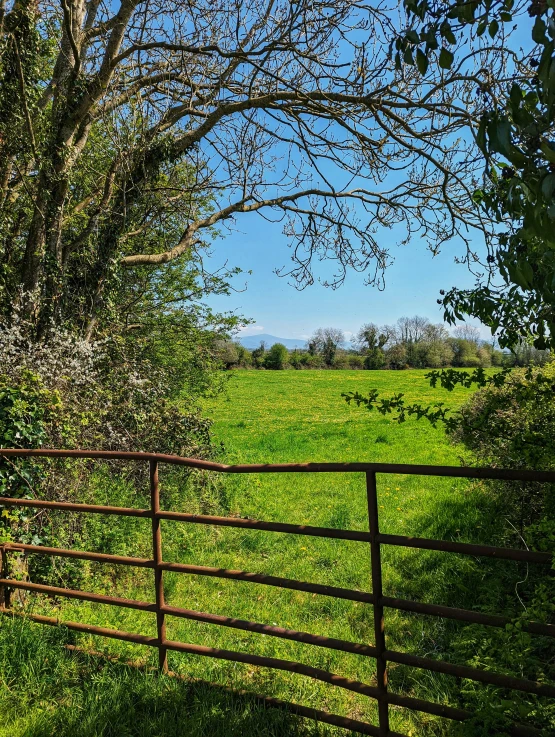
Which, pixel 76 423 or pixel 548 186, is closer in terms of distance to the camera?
pixel 548 186

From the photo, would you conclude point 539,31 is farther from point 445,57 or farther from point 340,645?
point 340,645

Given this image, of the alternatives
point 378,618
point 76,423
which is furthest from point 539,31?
point 76,423

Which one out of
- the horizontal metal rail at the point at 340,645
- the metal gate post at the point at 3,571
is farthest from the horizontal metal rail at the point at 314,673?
the metal gate post at the point at 3,571

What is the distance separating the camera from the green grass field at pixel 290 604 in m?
2.45

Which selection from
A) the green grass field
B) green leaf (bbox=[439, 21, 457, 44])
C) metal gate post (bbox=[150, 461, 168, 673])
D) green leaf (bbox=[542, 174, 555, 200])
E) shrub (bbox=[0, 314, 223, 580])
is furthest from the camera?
shrub (bbox=[0, 314, 223, 580])

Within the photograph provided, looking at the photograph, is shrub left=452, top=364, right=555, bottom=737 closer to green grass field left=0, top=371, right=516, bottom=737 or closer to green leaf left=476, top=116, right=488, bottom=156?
green grass field left=0, top=371, right=516, bottom=737

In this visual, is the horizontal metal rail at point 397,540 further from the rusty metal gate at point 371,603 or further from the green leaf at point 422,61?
the green leaf at point 422,61

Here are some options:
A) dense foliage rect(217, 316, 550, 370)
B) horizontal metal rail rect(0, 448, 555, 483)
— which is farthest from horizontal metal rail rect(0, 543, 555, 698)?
dense foliage rect(217, 316, 550, 370)

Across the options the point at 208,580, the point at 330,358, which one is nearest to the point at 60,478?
the point at 208,580

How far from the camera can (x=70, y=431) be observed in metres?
4.98

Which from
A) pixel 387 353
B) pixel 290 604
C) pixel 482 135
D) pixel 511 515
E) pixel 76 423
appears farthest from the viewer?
pixel 387 353

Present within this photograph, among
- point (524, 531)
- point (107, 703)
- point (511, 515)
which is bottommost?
point (107, 703)

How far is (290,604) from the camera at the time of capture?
14.9 feet

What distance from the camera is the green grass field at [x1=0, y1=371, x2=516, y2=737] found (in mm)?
2449
